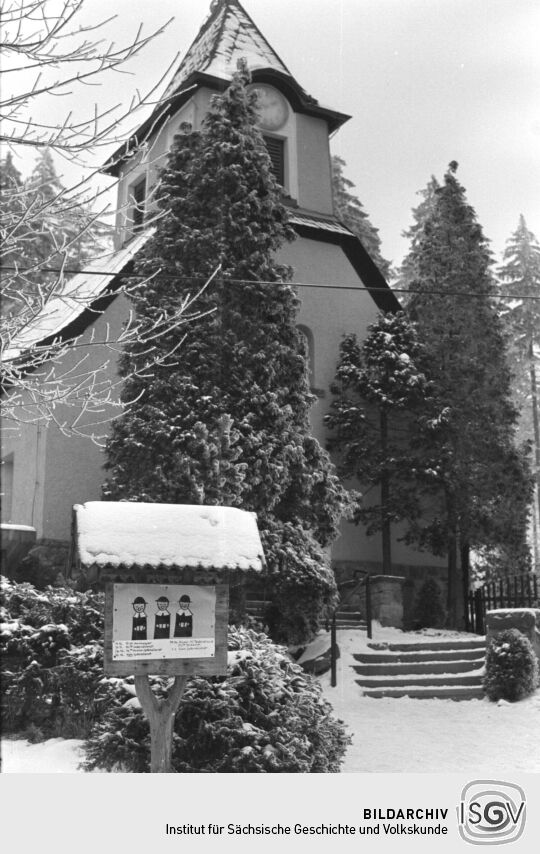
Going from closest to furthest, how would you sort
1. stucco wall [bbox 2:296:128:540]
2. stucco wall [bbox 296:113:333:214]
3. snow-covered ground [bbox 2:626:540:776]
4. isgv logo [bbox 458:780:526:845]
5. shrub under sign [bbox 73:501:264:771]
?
isgv logo [bbox 458:780:526:845]
shrub under sign [bbox 73:501:264:771]
snow-covered ground [bbox 2:626:540:776]
stucco wall [bbox 2:296:128:540]
stucco wall [bbox 296:113:333:214]

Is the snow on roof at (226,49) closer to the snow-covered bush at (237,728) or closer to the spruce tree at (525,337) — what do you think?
the spruce tree at (525,337)

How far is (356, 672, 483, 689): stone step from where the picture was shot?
33.7ft

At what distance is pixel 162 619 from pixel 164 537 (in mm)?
506

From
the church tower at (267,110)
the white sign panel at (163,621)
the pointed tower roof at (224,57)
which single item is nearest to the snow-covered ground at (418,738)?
the white sign panel at (163,621)

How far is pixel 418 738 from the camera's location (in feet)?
27.7

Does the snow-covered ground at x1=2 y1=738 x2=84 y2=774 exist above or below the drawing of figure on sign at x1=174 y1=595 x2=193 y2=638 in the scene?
below

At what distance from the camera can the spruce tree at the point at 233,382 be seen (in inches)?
395

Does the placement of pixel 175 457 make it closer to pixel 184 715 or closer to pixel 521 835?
pixel 184 715

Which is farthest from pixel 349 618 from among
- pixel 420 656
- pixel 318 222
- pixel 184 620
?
pixel 184 620

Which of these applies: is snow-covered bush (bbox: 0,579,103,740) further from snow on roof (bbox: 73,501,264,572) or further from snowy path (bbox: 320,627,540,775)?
snowy path (bbox: 320,627,540,775)

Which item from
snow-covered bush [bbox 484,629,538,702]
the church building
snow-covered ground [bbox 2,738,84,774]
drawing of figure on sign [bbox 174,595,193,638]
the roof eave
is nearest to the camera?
drawing of figure on sign [bbox 174,595,193,638]

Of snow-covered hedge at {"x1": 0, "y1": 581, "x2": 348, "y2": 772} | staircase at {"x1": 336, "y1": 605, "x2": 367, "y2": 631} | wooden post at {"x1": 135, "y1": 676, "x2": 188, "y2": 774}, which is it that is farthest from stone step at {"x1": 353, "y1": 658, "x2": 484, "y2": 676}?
wooden post at {"x1": 135, "y1": 676, "x2": 188, "y2": 774}

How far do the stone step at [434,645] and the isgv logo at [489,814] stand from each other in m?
6.28

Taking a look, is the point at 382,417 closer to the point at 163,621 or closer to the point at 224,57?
the point at 224,57
